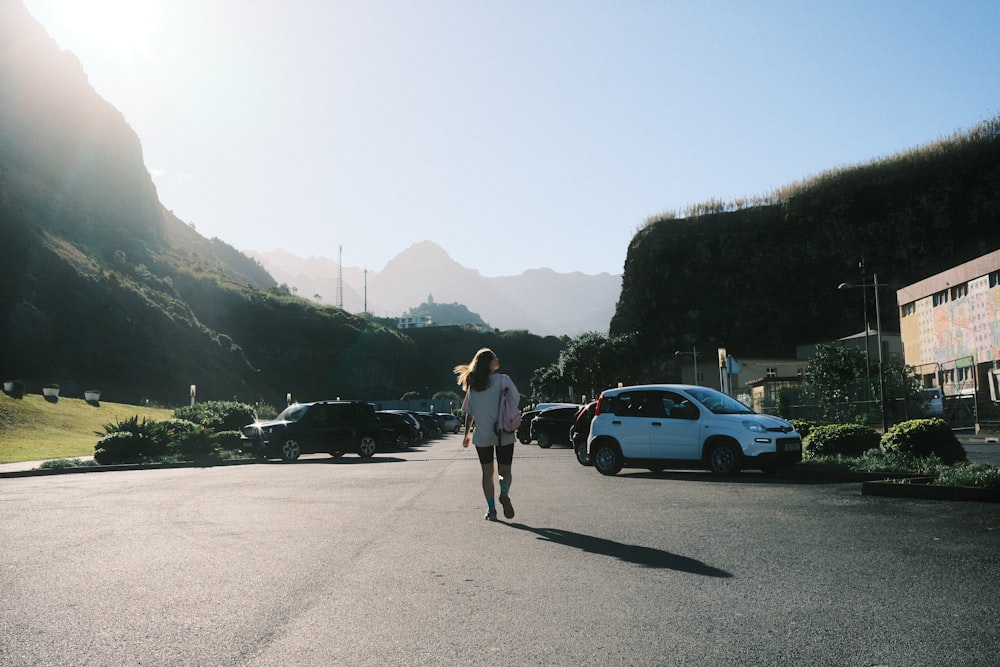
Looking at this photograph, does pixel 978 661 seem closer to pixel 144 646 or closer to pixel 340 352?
pixel 144 646

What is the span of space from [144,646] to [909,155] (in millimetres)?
109128

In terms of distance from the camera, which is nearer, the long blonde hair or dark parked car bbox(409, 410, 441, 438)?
the long blonde hair

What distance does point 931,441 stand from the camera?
48.0 feet

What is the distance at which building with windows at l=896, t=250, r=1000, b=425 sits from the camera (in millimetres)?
37250

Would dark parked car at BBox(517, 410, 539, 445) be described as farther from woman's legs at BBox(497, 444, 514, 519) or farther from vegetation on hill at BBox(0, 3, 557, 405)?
vegetation on hill at BBox(0, 3, 557, 405)

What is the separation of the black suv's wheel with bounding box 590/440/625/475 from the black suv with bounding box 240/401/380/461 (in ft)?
39.4

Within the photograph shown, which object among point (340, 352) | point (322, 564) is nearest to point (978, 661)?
point (322, 564)

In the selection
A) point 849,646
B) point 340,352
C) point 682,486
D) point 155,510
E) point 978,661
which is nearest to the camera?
point 978,661

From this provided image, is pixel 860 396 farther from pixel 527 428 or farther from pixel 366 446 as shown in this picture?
pixel 366 446

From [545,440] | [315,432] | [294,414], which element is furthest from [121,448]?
[545,440]

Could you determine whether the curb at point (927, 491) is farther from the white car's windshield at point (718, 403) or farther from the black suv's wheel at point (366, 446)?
the black suv's wheel at point (366, 446)

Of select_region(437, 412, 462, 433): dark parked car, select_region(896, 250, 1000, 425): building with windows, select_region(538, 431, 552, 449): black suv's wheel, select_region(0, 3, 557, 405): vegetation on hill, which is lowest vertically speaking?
select_region(538, 431, 552, 449): black suv's wheel

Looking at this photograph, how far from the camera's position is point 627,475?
16938 millimetres

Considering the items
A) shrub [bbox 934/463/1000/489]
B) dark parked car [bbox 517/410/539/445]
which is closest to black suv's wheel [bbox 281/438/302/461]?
dark parked car [bbox 517/410/539/445]
